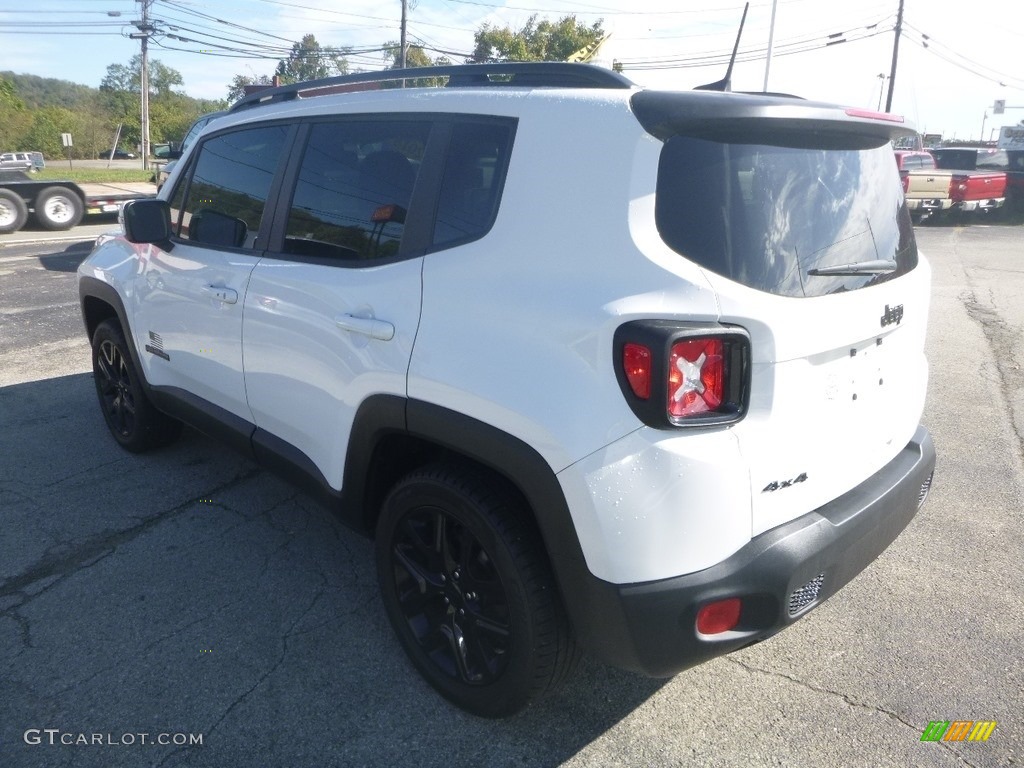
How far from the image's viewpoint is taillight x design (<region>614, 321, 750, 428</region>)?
6.29 ft

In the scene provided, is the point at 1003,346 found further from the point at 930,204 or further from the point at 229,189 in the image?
the point at 930,204

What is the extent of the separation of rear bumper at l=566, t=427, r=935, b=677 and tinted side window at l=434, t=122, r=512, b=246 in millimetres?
1103

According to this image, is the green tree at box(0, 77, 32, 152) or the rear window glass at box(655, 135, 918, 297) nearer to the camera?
the rear window glass at box(655, 135, 918, 297)

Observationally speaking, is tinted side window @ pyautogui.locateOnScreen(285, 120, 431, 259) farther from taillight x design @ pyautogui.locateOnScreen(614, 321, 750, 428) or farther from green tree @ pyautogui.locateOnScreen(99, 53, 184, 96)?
green tree @ pyautogui.locateOnScreen(99, 53, 184, 96)

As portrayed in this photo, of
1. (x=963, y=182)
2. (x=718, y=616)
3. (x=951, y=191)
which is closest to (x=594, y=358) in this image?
(x=718, y=616)

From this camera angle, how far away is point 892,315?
2.47 meters

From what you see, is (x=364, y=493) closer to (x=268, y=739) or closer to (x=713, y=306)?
(x=268, y=739)

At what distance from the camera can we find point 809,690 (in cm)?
273

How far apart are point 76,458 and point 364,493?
108 inches

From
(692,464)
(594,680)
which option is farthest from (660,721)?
(692,464)

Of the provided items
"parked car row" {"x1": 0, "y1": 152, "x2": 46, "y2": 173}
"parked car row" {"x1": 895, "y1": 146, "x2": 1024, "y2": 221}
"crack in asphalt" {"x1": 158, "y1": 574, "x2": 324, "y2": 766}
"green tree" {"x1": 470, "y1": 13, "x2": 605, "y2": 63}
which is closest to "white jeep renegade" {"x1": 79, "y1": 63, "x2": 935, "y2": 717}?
"crack in asphalt" {"x1": 158, "y1": 574, "x2": 324, "y2": 766}

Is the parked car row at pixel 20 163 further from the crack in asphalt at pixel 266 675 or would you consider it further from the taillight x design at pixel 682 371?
the taillight x design at pixel 682 371

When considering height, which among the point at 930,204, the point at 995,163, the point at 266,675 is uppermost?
the point at 995,163

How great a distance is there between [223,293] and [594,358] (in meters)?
2.01
